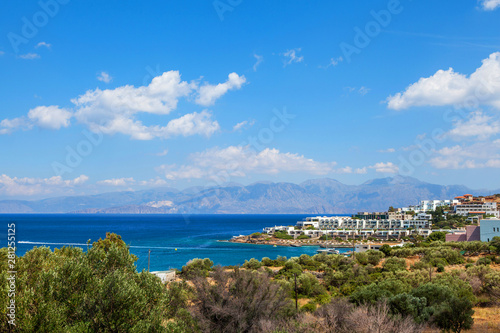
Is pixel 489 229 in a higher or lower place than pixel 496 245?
higher

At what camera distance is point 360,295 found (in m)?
18.6

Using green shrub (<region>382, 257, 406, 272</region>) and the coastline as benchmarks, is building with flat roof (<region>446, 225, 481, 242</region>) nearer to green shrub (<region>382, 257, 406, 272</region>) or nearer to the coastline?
green shrub (<region>382, 257, 406, 272</region>)

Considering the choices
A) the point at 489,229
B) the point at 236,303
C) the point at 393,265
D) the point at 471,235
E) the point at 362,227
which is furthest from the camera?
the point at 362,227

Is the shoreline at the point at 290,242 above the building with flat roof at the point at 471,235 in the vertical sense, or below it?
below

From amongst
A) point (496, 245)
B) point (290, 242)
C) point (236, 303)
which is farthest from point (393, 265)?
point (290, 242)

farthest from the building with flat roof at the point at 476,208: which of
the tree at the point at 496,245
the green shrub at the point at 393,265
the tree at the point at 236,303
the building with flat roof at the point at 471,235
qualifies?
the tree at the point at 236,303

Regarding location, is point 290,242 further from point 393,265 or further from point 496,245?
point 393,265

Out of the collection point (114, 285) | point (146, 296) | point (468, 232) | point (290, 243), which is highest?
point (114, 285)

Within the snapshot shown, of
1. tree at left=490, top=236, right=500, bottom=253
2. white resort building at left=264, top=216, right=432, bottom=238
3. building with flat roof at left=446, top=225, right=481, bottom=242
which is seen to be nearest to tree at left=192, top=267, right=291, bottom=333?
tree at left=490, top=236, right=500, bottom=253

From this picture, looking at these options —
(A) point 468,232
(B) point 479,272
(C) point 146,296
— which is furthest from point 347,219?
(C) point 146,296

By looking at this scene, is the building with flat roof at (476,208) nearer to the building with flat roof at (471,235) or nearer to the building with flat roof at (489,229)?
the building with flat roof at (471,235)

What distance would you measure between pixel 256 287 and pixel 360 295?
6.67 m

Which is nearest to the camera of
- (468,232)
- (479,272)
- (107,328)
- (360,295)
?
(107,328)

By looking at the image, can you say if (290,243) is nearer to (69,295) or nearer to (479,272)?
(479,272)
